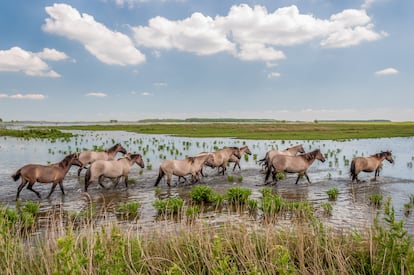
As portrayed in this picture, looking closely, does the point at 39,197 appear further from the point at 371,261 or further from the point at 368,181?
the point at 368,181

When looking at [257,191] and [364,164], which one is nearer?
[257,191]

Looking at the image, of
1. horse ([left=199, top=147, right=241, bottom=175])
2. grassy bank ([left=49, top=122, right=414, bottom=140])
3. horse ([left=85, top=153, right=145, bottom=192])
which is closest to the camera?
horse ([left=85, top=153, right=145, bottom=192])

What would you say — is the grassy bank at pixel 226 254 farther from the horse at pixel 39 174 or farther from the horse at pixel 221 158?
the horse at pixel 221 158

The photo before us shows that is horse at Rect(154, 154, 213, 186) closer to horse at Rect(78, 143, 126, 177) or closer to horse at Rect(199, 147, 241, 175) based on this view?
horse at Rect(199, 147, 241, 175)

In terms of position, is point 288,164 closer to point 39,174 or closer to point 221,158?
point 221,158

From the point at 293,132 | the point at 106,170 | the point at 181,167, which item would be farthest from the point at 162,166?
the point at 293,132

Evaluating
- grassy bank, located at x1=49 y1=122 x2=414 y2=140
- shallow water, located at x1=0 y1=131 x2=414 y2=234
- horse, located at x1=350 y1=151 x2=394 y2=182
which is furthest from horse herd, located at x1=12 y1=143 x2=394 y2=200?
grassy bank, located at x1=49 y1=122 x2=414 y2=140

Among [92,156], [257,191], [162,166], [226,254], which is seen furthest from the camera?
[92,156]

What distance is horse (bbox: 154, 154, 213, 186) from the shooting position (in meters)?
14.2

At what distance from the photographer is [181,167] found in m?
14.5

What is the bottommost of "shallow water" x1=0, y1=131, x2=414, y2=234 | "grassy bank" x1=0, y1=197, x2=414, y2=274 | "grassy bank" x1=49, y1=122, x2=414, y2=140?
"shallow water" x1=0, y1=131, x2=414, y2=234

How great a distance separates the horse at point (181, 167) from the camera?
14173mm

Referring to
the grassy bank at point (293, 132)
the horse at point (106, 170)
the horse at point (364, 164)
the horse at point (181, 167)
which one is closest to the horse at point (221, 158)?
the horse at point (181, 167)

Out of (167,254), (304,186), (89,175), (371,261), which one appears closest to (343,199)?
(304,186)
